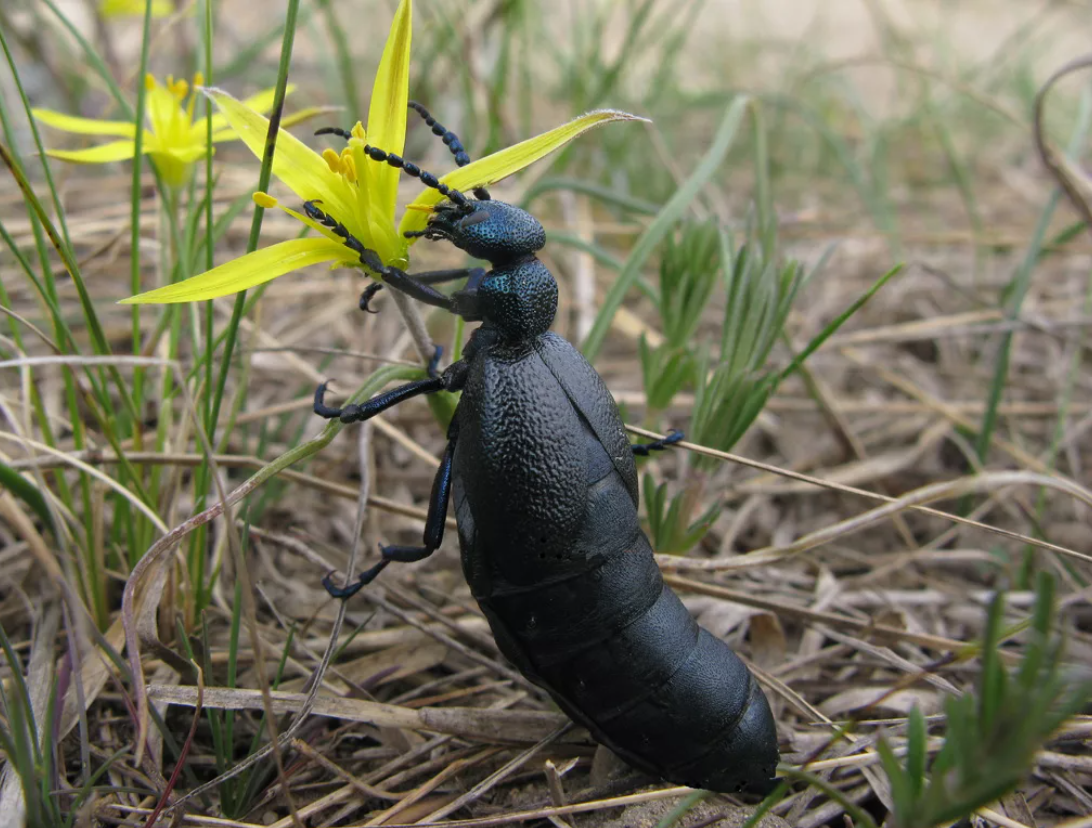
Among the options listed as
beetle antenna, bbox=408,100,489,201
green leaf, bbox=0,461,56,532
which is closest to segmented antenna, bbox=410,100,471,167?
beetle antenna, bbox=408,100,489,201

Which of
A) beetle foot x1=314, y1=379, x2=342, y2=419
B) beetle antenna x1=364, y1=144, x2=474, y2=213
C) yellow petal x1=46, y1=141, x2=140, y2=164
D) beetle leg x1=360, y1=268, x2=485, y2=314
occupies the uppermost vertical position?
yellow petal x1=46, y1=141, x2=140, y2=164

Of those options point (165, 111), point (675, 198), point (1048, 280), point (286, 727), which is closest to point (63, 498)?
point (286, 727)

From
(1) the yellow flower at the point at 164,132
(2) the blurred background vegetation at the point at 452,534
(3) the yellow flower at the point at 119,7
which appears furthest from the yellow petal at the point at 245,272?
(3) the yellow flower at the point at 119,7

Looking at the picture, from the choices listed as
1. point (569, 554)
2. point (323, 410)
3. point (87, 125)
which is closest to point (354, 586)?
point (323, 410)

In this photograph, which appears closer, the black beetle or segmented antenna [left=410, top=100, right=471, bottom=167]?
the black beetle

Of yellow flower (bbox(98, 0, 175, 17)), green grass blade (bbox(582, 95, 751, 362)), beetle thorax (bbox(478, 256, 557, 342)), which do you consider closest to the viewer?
beetle thorax (bbox(478, 256, 557, 342))

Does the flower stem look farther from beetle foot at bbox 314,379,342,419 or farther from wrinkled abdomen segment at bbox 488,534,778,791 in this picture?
wrinkled abdomen segment at bbox 488,534,778,791

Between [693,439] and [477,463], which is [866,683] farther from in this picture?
[477,463]

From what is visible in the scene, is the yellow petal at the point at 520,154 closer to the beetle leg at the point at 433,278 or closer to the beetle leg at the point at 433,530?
the beetle leg at the point at 433,278
